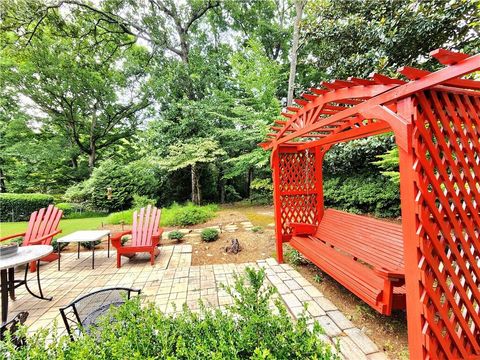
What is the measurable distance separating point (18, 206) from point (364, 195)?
40.5ft

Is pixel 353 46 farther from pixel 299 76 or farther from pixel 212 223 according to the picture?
pixel 212 223

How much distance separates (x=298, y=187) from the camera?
4.22 m

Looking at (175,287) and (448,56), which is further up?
(448,56)

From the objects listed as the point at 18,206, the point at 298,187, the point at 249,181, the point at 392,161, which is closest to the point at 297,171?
the point at 298,187

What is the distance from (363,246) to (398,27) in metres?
6.19

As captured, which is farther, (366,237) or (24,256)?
(366,237)

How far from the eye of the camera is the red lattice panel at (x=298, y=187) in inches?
164

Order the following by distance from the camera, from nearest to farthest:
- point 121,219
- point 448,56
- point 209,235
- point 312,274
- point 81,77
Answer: point 448,56, point 312,274, point 209,235, point 121,219, point 81,77

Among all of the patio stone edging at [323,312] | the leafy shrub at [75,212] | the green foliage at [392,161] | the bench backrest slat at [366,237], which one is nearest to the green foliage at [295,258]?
the patio stone edging at [323,312]

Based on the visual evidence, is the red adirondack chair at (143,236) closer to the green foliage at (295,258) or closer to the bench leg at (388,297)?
the green foliage at (295,258)

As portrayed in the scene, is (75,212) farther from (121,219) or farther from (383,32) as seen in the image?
(383,32)

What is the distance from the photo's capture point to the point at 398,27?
19.0 ft

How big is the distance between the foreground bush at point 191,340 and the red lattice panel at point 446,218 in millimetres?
858

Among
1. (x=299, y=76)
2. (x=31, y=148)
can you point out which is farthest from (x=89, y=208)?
(x=299, y=76)
